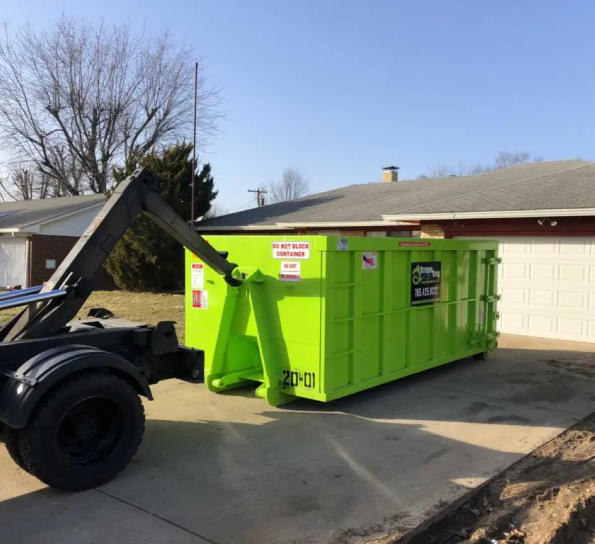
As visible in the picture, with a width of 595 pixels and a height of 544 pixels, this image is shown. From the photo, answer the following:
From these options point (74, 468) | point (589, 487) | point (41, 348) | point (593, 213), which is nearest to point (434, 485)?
point (589, 487)

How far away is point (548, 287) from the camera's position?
1157 centimetres

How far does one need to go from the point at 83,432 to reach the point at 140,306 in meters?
12.8

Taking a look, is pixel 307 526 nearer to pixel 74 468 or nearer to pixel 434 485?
pixel 434 485

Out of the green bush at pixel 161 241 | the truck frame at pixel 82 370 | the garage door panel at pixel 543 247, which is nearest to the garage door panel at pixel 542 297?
the garage door panel at pixel 543 247

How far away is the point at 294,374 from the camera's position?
652 centimetres

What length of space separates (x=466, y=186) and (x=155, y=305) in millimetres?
10037

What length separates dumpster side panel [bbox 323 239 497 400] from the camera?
6453 mm

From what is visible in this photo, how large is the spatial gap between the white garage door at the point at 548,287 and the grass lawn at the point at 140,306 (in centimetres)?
709

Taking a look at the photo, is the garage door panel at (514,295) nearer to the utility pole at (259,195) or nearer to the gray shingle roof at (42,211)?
the gray shingle roof at (42,211)

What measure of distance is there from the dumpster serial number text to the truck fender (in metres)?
2.37

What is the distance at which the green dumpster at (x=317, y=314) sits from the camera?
6.33m

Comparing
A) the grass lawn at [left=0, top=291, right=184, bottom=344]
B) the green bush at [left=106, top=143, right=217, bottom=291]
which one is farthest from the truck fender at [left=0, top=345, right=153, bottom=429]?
the green bush at [left=106, top=143, right=217, bottom=291]

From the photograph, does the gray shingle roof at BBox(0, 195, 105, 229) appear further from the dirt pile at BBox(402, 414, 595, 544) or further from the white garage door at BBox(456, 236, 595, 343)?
the dirt pile at BBox(402, 414, 595, 544)

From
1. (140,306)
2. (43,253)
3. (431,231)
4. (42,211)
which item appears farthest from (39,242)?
(431,231)
